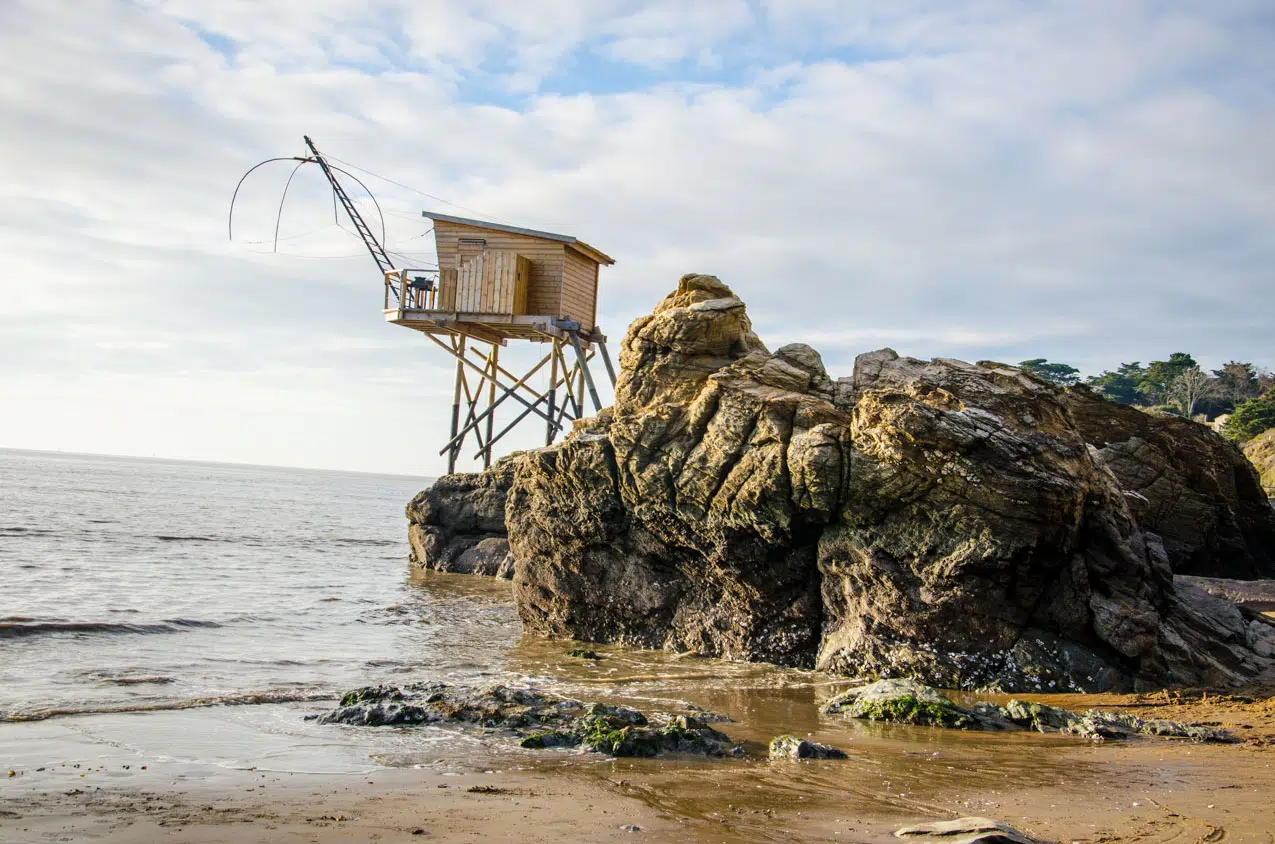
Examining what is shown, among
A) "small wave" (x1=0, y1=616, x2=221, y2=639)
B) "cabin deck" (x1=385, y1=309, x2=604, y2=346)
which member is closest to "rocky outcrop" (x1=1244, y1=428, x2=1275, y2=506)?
"cabin deck" (x1=385, y1=309, x2=604, y2=346)

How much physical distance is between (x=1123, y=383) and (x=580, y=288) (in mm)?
50288

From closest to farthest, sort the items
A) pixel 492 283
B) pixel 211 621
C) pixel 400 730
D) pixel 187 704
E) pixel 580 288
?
pixel 400 730
pixel 187 704
pixel 211 621
pixel 492 283
pixel 580 288

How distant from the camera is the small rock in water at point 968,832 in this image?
462 centimetres

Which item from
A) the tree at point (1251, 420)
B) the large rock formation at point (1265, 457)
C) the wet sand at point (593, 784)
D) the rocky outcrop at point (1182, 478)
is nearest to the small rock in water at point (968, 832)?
the wet sand at point (593, 784)

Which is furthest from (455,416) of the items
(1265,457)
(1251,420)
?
(1251,420)

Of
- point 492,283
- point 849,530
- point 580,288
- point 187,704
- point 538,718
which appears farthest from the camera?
point 580,288

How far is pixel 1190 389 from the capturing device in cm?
5181

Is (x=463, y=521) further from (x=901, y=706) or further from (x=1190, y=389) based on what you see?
(x=1190, y=389)

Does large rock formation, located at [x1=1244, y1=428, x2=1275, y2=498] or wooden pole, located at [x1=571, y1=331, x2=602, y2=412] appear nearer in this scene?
wooden pole, located at [x1=571, y1=331, x2=602, y2=412]

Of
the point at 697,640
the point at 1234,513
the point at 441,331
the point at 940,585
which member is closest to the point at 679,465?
the point at 697,640

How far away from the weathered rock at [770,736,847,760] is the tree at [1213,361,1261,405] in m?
54.1

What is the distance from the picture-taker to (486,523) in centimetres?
2506

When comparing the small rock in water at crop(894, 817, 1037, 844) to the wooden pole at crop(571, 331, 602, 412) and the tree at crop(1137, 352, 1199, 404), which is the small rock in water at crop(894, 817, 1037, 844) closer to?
the wooden pole at crop(571, 331, 602, 412)

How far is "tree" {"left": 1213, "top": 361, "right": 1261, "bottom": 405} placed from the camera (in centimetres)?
5234
